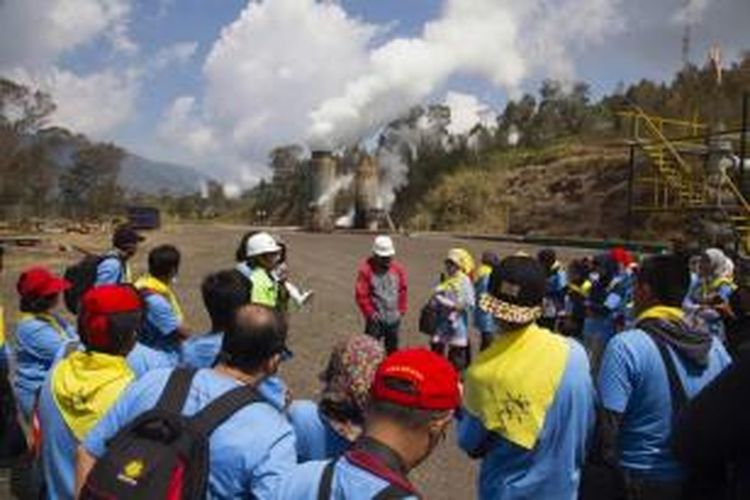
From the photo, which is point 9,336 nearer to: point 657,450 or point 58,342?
point 58,342

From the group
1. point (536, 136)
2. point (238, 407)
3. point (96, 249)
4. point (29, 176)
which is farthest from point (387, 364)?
point (29, 176)

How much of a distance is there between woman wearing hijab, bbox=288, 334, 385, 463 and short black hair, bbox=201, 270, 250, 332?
4.62ft

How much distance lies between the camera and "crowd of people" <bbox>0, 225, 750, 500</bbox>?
2926 mm

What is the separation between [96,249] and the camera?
33.1 metres

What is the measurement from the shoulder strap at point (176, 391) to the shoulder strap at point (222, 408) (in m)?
0.09

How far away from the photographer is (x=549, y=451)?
434cm

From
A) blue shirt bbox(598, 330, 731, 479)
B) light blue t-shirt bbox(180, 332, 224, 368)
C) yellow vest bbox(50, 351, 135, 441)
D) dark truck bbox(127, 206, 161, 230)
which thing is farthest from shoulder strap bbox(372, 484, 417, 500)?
dark truck bbox(127, 206, 161, 230)

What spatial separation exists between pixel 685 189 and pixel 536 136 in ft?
105

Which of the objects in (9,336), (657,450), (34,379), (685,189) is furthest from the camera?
(685,189)

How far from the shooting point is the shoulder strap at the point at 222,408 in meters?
3.25

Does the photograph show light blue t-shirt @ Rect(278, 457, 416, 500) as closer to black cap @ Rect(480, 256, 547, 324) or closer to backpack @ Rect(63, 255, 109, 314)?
black cap @ Rect(480, 256, 547, 324)

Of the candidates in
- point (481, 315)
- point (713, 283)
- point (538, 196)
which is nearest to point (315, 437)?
point (713, 283)

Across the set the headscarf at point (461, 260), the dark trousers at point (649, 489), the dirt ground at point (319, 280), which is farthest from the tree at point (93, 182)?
the dark trousers at point (649, 489)

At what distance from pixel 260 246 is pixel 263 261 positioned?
4.8 inches
